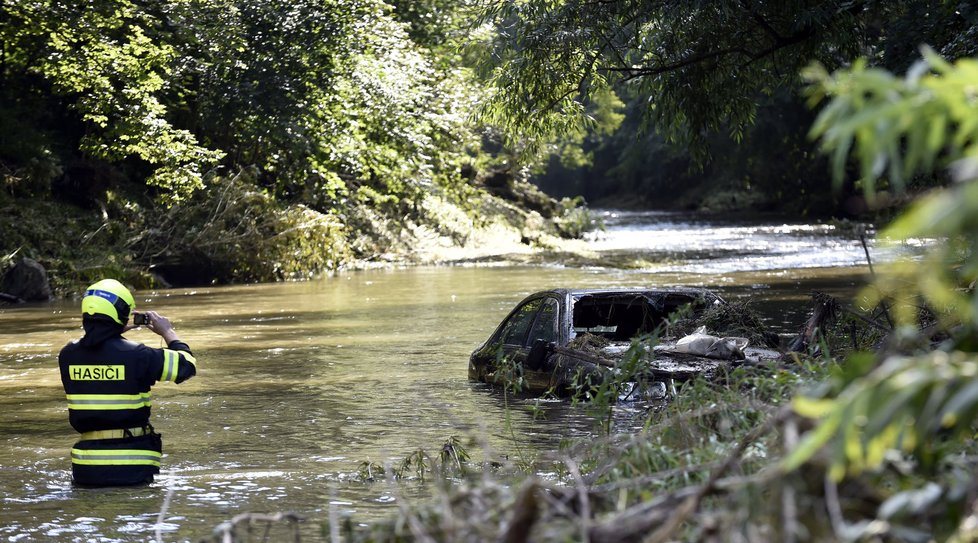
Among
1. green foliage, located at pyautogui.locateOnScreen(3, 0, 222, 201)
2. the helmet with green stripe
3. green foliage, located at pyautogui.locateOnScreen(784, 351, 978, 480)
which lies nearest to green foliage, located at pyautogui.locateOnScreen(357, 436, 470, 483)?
the helmet with green stripe

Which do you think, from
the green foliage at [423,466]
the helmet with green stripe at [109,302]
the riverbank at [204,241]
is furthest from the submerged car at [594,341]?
the riverbank at [204,241]

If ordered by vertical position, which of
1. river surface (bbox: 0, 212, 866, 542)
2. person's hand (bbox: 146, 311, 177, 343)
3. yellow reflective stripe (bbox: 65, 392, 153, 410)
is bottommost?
river surface (bbox: 0, 212, 866, 542)

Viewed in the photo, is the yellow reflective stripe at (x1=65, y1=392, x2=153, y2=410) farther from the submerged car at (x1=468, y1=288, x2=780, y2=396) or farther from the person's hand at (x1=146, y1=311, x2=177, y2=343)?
the submerged car at (x1=468, y1=288, x2=780, y2=396)

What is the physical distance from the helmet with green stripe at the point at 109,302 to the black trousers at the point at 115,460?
814 mm

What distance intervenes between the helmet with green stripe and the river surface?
121 centimetres

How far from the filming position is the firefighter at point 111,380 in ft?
26.5

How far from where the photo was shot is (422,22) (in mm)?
37812

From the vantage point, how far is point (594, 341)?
11.0 meters

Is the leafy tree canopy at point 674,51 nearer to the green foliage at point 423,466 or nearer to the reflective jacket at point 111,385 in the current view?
the green foliage at point 423,466

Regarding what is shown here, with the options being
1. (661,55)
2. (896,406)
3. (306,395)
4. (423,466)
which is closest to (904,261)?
(896,406)

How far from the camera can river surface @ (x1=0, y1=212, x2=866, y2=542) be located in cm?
812

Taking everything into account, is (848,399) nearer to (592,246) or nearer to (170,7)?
(170,7)

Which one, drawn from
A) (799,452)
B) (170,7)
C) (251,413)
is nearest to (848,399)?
(799,452)

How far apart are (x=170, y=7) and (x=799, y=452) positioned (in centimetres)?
2881
